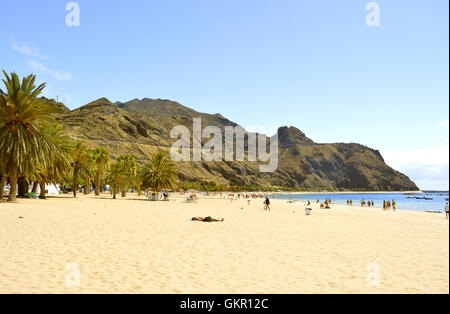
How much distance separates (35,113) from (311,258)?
1180 inches

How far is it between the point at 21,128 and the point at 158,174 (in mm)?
25728

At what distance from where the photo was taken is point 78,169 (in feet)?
180

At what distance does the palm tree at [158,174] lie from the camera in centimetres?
5372

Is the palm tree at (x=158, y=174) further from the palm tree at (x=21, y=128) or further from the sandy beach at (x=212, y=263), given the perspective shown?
the sandy beach at (x=212, y=263)

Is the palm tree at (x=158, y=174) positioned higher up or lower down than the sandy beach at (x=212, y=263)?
higher up

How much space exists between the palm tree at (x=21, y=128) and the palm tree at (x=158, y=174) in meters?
22.8

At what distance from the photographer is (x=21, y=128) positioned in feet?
98.3

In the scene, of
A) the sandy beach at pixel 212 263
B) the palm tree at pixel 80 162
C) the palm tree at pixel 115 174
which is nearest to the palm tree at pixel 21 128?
the sandy beach at pixel 212 263

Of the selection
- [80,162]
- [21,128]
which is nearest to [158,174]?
[80,162]

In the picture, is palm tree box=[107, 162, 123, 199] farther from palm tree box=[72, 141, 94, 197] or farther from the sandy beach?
the sandy beach

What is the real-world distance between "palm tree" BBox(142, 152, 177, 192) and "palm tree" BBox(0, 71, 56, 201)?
74.8ft

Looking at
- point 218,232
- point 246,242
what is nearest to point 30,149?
point 218,232

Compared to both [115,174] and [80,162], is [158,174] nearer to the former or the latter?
[115,174]
